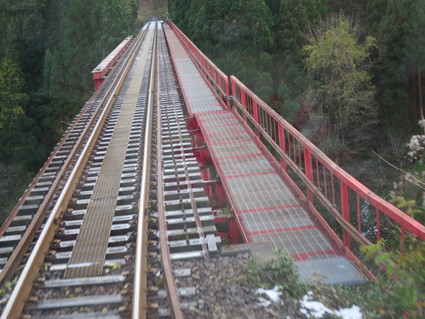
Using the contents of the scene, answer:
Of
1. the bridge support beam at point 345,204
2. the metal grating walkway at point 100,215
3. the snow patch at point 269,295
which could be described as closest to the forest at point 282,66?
the bridge support beam at point 345,204

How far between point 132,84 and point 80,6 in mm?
30324

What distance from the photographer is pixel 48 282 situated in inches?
203

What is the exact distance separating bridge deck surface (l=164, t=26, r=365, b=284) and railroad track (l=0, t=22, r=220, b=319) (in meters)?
0.64

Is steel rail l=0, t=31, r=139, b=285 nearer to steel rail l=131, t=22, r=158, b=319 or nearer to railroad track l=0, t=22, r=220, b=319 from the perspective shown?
railroad track l=0, t=22, r=220, b=319

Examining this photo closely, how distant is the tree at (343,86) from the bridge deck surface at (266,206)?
12172 millimetres

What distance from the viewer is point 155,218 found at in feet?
21.4

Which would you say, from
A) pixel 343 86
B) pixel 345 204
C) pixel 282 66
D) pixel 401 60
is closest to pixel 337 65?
pixel 343 86

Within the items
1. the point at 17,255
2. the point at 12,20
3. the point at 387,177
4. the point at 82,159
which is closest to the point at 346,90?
the point at 387,177

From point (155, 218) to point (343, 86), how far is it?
742 inches

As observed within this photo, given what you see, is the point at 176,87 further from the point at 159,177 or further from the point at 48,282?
the point at 48,282

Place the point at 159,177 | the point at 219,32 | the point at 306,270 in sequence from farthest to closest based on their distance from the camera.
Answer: the point at 219,32, the point at 159,177, the point at 306,270

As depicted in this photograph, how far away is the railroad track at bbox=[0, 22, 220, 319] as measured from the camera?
4719mm

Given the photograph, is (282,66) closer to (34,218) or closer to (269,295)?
(34,218)

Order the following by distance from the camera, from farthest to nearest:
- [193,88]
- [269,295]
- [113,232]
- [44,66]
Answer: [44,66], [193,88], [113,232], [269,295]
